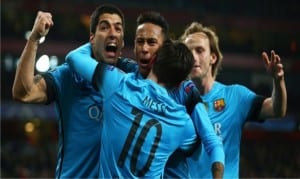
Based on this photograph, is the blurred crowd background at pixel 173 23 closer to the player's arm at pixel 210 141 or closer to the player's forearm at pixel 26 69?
the player's arm at pixel 210 141

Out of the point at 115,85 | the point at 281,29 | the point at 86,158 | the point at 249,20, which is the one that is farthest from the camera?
the point at 249,20

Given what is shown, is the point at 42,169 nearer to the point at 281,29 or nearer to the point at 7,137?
the point at 7,137

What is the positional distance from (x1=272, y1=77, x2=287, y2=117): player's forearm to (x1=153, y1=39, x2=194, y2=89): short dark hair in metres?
0.58

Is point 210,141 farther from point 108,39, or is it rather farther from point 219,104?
point 219,104

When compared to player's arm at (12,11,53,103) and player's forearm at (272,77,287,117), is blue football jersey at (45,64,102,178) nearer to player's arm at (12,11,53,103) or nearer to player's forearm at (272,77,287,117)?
player's arm at (12,11,53,103)

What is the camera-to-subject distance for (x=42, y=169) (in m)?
13.4

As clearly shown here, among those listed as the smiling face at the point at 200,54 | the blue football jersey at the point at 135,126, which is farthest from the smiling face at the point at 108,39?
the smiling face at the point at 200,54

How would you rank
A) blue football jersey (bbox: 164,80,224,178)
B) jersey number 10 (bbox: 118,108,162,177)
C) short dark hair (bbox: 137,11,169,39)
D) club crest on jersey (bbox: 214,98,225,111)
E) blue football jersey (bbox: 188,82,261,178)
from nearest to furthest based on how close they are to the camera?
jersey number 10 (bbox: 118,108,162,177)
blue football jersey (bbox: 164,80,224,178)
short dark hair (bbox: 137,11,169,39)
blue football jersey (bbox: 188,82,261,178)
club crest on jersey (bbox: 214,98,225,111)

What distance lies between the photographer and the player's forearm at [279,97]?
2721mm

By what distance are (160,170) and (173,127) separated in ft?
0.66

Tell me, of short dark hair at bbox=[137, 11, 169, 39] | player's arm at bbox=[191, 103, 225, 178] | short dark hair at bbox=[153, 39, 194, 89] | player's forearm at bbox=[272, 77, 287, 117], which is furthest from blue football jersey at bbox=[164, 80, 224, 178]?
player's forearm at bbox=[272, 77, 287, 117]

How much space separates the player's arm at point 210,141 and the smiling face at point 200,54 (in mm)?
651

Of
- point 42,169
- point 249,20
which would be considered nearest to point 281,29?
point 249,20

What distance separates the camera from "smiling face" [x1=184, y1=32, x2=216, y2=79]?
315 cm
